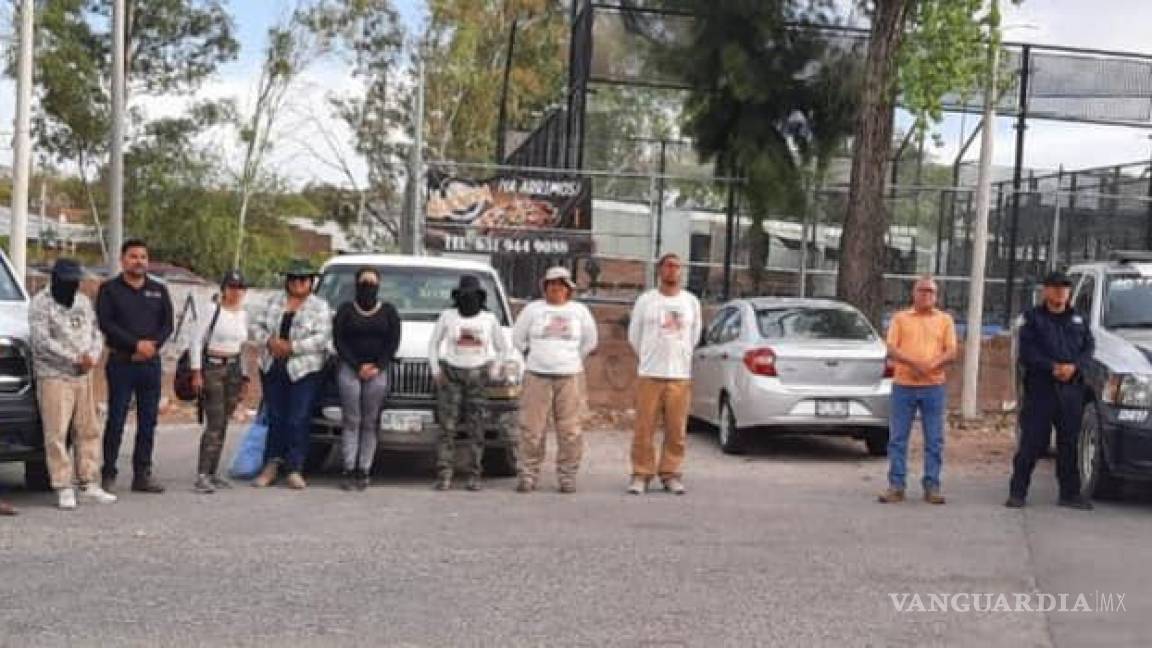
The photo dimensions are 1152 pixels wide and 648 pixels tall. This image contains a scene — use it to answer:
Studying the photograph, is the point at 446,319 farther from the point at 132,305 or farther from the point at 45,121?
the point at 45,121

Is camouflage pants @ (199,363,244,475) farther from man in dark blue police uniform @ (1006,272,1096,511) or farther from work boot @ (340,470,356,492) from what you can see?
man in dark blue police uniform @ (1006,272,1096,511)

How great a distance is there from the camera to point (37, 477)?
10.1 m

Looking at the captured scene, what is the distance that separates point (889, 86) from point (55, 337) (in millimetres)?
11008

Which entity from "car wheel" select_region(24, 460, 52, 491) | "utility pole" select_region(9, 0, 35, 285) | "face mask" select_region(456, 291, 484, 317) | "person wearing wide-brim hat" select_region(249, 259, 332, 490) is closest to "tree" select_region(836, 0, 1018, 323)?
"face mask" select_region(456, 291, 484, 317)

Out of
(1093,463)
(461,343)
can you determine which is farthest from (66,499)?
(1093,463)

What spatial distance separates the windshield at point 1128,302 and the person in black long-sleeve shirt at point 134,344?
24.7 feet

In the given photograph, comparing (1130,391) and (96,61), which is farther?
(96,61)

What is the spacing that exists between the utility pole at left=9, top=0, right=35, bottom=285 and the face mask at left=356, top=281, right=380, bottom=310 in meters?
6.35

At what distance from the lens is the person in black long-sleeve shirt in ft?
31.9

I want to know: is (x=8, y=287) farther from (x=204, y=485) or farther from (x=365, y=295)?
(x=365, y=295)

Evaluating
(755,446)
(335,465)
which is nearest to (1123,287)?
(755,446)

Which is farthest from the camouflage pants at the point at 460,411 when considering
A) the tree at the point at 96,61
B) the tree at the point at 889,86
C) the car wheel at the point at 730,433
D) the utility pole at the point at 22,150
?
the tree at the point at 96,61

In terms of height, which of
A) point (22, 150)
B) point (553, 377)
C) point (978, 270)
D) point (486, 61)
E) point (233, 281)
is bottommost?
point (553, 377)

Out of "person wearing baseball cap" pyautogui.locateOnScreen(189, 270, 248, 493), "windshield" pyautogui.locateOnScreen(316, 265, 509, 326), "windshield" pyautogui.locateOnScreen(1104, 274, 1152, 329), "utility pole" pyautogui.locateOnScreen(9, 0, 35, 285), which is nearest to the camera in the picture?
"person wearing baseball cap" pyautogui.locateOnScreen(189, 270, 248, 493)
